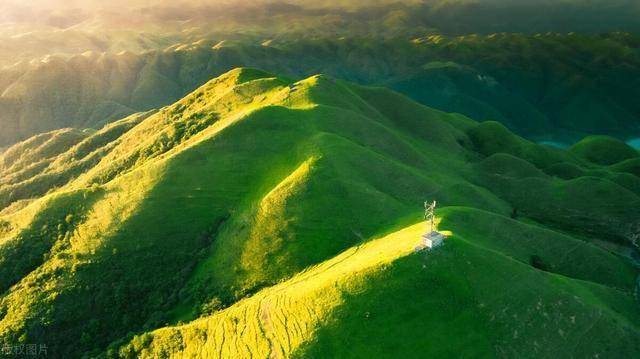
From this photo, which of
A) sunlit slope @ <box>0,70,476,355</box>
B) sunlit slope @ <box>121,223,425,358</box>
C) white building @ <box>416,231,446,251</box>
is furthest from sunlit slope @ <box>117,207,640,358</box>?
sunlit slope @ <box>0,70,476,355</box>

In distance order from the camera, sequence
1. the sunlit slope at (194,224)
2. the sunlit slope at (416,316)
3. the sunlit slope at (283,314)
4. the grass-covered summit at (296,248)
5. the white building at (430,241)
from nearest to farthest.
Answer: the sunlit slope at (416,316) < the grass-covered summit at (296,248) < the sunlit slope at (283,314) < the white building at (430,241) < the sunlit slope at (194,224)

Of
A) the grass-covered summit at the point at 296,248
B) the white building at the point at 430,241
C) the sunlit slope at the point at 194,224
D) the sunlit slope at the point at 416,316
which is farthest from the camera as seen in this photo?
the sunlit slope at the point at 194,224

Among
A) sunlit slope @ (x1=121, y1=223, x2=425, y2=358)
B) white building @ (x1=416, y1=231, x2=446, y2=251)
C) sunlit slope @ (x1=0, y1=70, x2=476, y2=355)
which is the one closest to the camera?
sunlit slope @ (x1=121, y1=223, x2=425, y2=358)

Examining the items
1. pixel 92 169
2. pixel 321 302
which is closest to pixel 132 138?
pixel 92 169

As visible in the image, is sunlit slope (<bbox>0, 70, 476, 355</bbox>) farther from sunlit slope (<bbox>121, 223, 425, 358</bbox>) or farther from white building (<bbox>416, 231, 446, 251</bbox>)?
white building (<bbox>416, 231, 446, 251</bbox>)

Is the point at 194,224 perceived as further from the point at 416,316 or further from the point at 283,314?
the point at 416,316

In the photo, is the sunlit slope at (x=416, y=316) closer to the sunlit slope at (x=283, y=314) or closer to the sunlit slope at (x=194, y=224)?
the sunlit slope at (x=283, y=314)

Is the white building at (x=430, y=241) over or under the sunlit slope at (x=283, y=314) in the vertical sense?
over

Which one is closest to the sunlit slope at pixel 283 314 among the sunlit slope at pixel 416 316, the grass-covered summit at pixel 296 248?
the sunlit slope at pixel 416 316

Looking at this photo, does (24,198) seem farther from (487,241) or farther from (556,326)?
(556,326)
